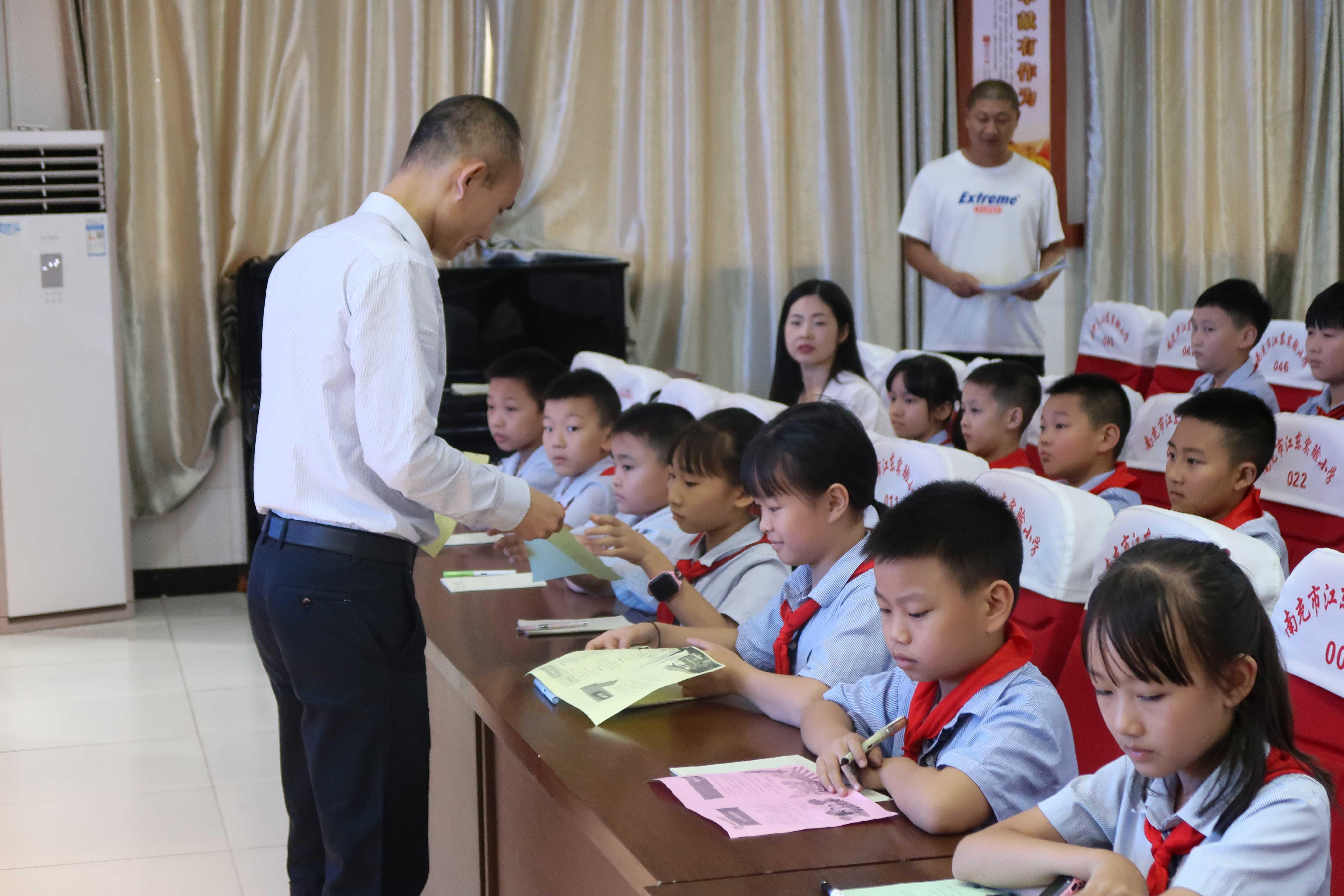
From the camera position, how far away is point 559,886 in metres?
1.70

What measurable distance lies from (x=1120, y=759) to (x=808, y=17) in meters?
4.86

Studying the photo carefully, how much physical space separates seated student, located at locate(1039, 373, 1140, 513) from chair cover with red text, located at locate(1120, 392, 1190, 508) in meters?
0.09

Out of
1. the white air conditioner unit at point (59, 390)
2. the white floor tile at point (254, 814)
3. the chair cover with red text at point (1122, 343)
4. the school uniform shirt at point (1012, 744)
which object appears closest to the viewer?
the school uniform shirt at point (1012, 744)

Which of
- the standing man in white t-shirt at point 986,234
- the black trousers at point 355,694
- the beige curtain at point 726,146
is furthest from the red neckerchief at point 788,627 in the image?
the beige curtain at point 726,146

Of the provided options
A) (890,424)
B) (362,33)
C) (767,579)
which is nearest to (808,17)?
(362,33)

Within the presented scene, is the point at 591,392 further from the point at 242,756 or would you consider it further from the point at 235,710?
the point at 235,710

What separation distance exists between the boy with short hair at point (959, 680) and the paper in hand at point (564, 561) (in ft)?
2.16

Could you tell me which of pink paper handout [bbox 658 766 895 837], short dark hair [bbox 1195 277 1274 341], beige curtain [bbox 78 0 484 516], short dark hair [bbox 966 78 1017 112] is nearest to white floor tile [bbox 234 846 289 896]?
pink paper handout [bbox 658 766 895 837]

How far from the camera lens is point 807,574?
2008mm

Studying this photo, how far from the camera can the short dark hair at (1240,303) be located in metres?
4.25

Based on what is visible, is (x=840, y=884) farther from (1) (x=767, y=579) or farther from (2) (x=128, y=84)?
(2) (x=128, y=84)

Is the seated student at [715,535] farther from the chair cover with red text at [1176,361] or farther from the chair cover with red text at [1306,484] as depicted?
the chair cover with red text at [1176,361]

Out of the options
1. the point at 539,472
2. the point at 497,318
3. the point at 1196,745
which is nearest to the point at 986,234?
the point at 497,318

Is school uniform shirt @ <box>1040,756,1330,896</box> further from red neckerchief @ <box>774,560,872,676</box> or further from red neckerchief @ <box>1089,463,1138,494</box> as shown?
red neckerchief @ <box>1089,463,1138,494</box>
